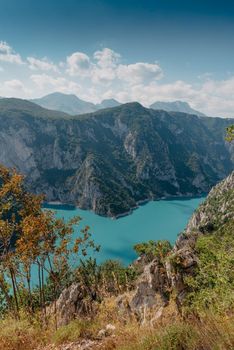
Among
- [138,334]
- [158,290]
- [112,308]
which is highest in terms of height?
[138,334]

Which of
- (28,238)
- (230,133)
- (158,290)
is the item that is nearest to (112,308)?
(28,238)

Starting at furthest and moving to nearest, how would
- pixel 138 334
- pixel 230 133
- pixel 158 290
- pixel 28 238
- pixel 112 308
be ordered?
1. pixel 158 290
2. pixel 28 238
3. pixel 230 133
4. pixel 112 308
5. pixel 138 334

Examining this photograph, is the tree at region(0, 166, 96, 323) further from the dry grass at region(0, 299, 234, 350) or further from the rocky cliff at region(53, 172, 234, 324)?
the dry grass at region(0, 299, 234, 350)

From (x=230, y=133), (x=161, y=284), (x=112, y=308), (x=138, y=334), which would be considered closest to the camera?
(x=138, y=334)

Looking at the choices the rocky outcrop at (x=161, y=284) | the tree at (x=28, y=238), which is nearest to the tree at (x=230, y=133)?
the rocky outcrop at (x=161, y=284)

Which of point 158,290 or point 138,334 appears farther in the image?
point 158,290

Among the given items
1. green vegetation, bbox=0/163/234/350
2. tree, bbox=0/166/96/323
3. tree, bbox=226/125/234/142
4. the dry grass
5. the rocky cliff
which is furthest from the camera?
tree, bbox=0/166/96/323

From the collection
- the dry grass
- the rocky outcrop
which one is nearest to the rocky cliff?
the rocky outcrop

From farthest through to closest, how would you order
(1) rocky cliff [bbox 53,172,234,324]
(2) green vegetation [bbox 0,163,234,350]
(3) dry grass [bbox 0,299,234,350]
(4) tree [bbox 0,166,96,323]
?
1. (4) tree [bbox 0,166,96,323]
2. (1) rocky cliff [bbox 53,172,234,324]
3. (2) green vegetation [bbox 0,163,234,350]
4. (3) dry grass [bbox 0,299,234,350]

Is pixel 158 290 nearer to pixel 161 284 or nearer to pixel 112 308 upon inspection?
pixel 161 284

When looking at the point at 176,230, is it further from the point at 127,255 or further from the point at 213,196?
the point at 127,255

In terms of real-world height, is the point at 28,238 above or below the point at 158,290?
above
